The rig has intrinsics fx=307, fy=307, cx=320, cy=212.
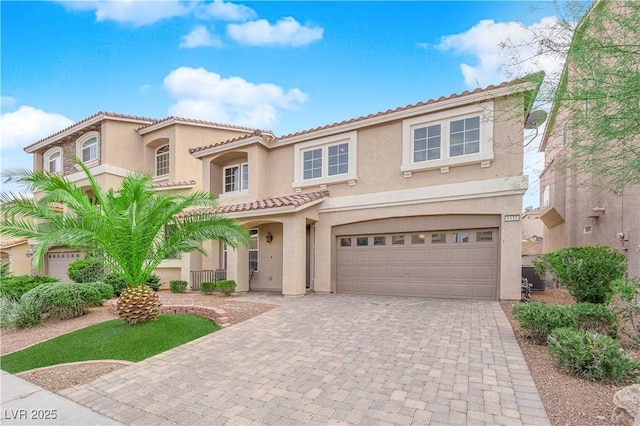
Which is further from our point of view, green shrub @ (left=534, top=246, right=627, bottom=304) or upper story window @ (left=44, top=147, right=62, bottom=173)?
upper story window @ (left=44, top=147, right=62, bottom=173)

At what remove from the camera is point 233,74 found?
51.3ft

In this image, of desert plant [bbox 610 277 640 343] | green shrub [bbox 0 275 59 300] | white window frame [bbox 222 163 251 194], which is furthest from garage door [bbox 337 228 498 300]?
green shrub [bbox 0 275 59 300]

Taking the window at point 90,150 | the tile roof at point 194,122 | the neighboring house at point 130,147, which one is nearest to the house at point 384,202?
the neighboring house at point 130,147

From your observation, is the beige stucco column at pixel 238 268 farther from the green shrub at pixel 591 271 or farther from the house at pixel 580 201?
the house at pixel 580 201

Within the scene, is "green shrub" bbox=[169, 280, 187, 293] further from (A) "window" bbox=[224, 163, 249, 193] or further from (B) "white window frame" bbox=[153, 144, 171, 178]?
(B) "white window frame" bbox=[153, 144, 171, 178]

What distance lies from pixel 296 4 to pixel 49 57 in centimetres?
965

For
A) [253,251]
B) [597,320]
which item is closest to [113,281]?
[253,251]

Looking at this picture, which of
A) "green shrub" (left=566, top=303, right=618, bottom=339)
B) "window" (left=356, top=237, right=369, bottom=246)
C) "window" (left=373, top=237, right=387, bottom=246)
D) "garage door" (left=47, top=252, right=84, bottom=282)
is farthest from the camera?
"garage door" (left=47, top=252, right=84, bottom=282)

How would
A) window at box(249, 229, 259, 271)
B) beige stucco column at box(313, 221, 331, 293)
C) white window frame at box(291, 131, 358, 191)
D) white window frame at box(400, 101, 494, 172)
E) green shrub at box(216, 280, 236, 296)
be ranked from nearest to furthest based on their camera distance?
white window frame at box(400, 101, 494, 172)
green shrub at box(216, 280, 236, 296)
white window frame at box(291, 131, 358, 191)
beige stucco column at box(313, 221, 331, 293)
window at box(249, 229, 259, 271)

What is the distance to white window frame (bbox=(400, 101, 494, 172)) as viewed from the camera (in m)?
10.2

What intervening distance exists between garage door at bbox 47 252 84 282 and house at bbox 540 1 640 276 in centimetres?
2291

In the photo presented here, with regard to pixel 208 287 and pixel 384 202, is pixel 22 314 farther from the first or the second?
pixel 384 202

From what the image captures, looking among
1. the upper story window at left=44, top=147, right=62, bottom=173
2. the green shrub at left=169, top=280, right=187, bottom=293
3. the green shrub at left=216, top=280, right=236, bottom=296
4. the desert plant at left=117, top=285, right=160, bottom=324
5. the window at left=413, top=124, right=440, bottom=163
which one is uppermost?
the upper story window at left=44, top=147, right=62, bottom=173

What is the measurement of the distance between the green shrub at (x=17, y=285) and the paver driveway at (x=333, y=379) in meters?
7.64
